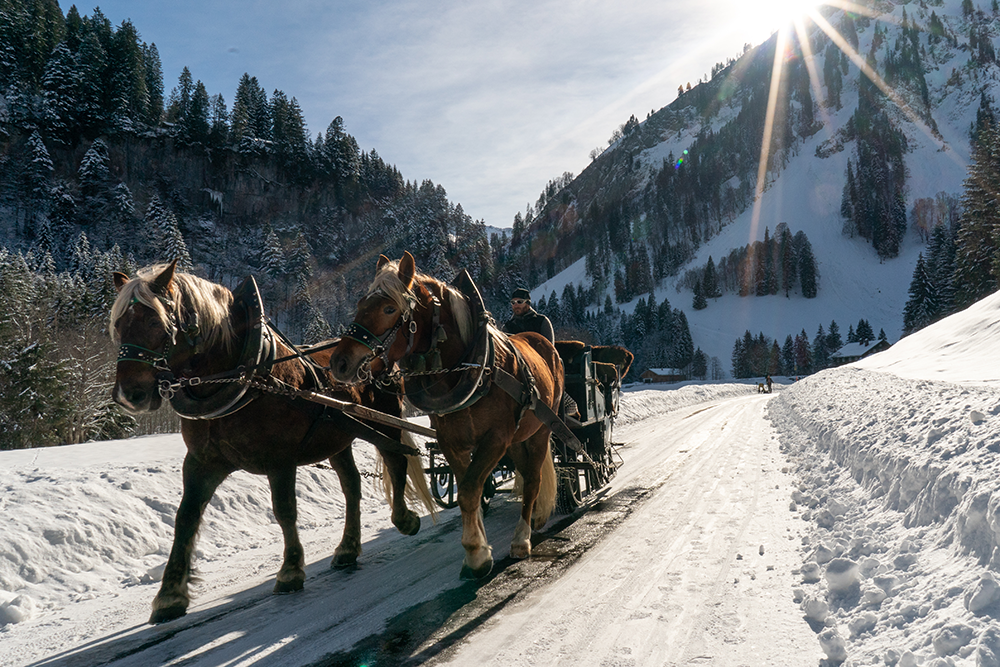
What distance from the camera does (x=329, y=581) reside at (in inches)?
179

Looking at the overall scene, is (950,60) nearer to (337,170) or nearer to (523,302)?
(337,170)

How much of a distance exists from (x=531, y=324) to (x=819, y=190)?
177 meters

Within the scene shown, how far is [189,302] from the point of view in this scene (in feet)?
12.5

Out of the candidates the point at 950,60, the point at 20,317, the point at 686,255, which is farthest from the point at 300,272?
the point at 950,60

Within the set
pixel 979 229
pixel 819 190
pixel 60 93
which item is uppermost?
pixel 60 93

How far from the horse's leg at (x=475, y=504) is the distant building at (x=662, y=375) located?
85.7 meters

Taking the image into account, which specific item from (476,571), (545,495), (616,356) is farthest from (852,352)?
(476,571)

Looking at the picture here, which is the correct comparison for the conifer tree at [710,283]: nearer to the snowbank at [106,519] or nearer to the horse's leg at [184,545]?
the snowbank at [106,519]

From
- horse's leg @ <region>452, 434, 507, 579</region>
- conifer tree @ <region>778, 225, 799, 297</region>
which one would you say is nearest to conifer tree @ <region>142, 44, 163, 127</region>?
horse's leg @ <region>452, 434, 507, 579</region>

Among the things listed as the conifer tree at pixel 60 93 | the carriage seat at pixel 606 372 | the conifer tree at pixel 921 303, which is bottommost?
the carriage seat at pixel 606 372

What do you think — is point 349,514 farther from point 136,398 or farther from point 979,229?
point 979,229

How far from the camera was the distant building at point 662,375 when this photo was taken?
8812 cm

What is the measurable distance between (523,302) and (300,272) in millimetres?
79571

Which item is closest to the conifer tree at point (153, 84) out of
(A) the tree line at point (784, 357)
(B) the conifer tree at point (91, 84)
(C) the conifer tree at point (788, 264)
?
(B) the conifer tree at point (91, 84)
